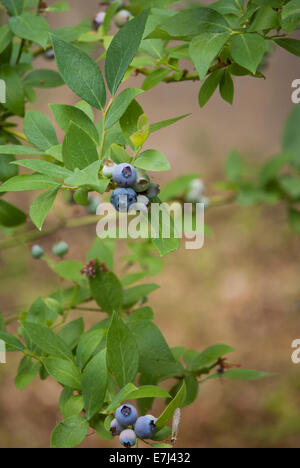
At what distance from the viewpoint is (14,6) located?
2.90 ft

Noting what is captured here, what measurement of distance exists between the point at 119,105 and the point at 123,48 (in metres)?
0.07

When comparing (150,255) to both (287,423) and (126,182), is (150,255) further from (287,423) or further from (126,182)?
(287,423)

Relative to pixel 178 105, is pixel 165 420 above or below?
below

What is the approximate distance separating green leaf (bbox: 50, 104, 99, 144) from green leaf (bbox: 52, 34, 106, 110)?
0.07 ft

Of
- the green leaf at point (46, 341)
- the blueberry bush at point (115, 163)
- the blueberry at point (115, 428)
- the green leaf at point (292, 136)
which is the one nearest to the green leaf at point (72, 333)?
the blueberry bush at point (115, 163)

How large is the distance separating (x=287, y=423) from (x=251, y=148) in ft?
6.27

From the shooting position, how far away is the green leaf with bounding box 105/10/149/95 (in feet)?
2.11

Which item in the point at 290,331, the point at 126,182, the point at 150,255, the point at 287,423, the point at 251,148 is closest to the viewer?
the point at 126,182

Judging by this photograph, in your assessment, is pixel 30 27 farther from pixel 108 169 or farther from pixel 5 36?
pixel 108 169

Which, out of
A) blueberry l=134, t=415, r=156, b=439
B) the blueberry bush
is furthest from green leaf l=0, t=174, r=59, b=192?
blueberry l=134, t=415, r=156, b=439

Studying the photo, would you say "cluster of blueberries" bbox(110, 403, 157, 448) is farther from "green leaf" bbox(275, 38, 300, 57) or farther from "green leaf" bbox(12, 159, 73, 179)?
"green leaf" bbox(275, 38, 300, 57)

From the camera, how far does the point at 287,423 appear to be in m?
2.25

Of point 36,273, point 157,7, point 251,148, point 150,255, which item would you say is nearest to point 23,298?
point 36,273

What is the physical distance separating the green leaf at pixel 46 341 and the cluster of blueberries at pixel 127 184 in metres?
0.21
